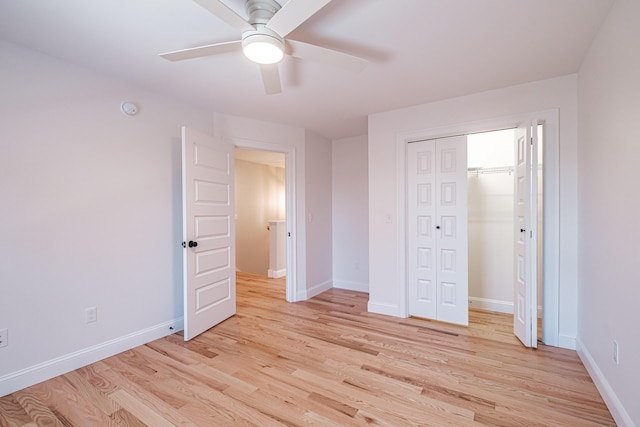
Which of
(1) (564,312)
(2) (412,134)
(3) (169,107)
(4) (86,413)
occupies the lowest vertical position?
(4) (86,413)

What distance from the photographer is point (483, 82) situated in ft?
8.30

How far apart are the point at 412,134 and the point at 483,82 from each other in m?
0.79

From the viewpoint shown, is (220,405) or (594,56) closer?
(220,405)

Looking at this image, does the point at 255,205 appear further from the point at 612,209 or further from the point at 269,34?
the point at 612,209

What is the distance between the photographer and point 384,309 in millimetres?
3305

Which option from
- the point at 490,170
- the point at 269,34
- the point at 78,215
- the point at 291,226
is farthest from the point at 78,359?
the point at 490,170

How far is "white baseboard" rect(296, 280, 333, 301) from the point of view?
3.88 meters

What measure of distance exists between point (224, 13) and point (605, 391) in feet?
10.0

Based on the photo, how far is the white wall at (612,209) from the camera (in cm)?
143

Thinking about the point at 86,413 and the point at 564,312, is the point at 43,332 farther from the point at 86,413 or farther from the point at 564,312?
the point at 564,312

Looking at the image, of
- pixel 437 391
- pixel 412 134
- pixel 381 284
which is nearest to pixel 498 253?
pixel 381 284

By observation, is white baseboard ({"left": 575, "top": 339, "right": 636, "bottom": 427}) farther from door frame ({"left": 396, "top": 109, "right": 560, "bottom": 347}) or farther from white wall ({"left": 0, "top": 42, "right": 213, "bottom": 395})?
white wall ({"left": 0, "top": 42, "right": 213, "bottom": 395})

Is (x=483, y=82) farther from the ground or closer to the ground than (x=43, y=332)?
farther from the ground

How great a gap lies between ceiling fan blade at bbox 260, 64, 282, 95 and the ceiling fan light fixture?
135mm
